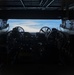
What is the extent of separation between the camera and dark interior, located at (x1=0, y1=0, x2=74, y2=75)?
2633mm

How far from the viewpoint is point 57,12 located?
2760 millimetres

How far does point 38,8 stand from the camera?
2.79m

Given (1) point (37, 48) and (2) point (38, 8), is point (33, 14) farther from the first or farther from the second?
(1) point (37, 48)

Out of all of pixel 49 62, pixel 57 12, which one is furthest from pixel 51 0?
pixel 49 62

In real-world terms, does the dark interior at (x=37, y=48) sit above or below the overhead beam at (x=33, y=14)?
below

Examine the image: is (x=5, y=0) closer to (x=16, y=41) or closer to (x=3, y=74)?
(x=16, y=41)

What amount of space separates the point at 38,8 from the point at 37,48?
497 mm

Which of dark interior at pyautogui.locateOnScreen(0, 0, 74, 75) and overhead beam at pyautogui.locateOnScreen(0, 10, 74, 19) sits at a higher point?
overhead beam at pyautogui.locateOnScreen(0, 10, 74, 19)

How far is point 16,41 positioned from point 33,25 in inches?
12.0

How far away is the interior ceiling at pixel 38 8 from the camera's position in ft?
8.66

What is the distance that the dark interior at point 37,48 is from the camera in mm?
2633

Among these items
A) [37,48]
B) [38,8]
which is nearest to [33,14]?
[38,8]

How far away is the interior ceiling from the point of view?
2.64m

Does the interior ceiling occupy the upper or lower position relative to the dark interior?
upper
